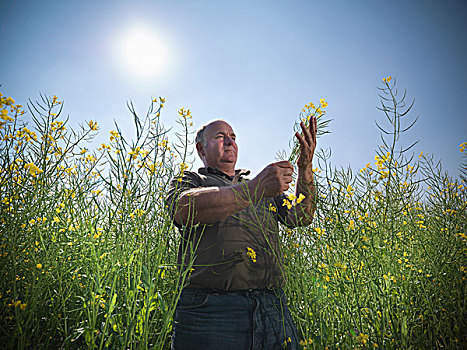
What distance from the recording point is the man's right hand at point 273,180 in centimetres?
123

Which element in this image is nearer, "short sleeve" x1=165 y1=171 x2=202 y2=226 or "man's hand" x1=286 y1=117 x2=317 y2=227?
"short sleeve" x1=165 y1=171 x2=202 y2=226

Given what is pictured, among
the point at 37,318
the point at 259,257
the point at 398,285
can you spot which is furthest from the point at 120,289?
the point at 398,285

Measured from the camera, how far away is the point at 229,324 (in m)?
1.27

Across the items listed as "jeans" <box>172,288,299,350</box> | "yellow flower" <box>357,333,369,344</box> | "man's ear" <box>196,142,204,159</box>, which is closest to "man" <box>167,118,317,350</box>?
"jeans" <box>172,288,299,350</box>

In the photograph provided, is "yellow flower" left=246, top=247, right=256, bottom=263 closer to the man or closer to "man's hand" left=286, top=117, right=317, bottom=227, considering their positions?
the man

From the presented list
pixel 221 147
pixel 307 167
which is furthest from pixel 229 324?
pixel 221 147

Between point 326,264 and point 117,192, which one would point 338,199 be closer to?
point 326,264

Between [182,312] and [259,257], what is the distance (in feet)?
1.44

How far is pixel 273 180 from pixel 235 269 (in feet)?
1.50

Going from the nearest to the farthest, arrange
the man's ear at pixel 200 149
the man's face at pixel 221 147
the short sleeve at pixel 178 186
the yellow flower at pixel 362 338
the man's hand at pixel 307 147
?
1. the yellow flower at pixel 362 338
2. the short sleeve at pixel 178 186
3. the man's hand at pixel 307 147
4. the man's face at pixel 221 147
5. the man's ear at pixel 200 149

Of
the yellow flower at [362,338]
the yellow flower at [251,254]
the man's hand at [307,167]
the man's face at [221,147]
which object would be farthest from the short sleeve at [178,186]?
the yellow flower at [362,338]

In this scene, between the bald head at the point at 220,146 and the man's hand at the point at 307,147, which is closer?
the man's hand at the point at 307,147

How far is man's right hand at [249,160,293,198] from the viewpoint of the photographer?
123 centimetres

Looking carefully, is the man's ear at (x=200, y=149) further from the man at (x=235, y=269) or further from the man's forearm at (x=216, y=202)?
the man's forearm at (x=216, y=202)
